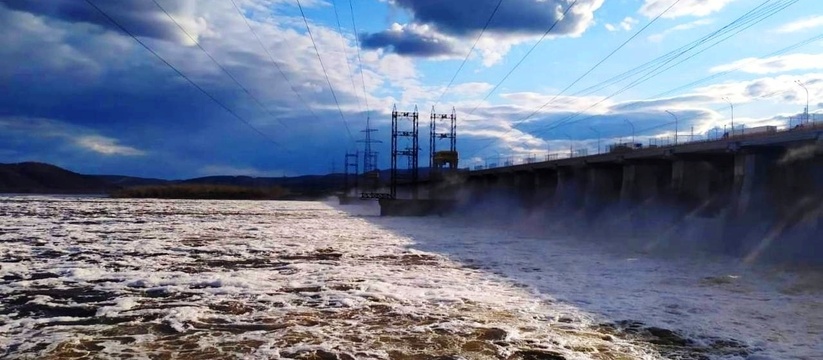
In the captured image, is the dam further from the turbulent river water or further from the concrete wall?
the turbulent river water

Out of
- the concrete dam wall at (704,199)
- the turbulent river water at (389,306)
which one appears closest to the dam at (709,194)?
the concrete dam wall at (704,199)

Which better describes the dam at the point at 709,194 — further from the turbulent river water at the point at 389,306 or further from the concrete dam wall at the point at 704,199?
the turbulent river water at the point at 389,306

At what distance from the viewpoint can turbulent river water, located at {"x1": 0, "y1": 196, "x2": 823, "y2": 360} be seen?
8047 millimetres

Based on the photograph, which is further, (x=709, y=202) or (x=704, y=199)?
(x=704, y=199)

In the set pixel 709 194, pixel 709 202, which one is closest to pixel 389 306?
pixel 709 202

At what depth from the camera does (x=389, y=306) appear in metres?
10.8

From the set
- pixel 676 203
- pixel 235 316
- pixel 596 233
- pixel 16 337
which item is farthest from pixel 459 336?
pixel 596 233

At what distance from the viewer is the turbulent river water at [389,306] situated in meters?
8.05

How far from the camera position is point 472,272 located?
51.8 feet

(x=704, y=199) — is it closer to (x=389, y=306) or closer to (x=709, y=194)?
(x=709, y=194)

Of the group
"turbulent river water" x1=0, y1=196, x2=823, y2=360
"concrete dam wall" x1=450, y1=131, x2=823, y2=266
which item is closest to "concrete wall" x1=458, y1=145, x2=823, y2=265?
"concrete dam wall" x1=450, y1=131, x2=823, y2=266

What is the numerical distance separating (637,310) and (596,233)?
80.1 ft

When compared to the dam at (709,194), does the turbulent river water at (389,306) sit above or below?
below

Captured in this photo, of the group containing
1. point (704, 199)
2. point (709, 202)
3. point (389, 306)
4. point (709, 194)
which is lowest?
point (389, 306)
